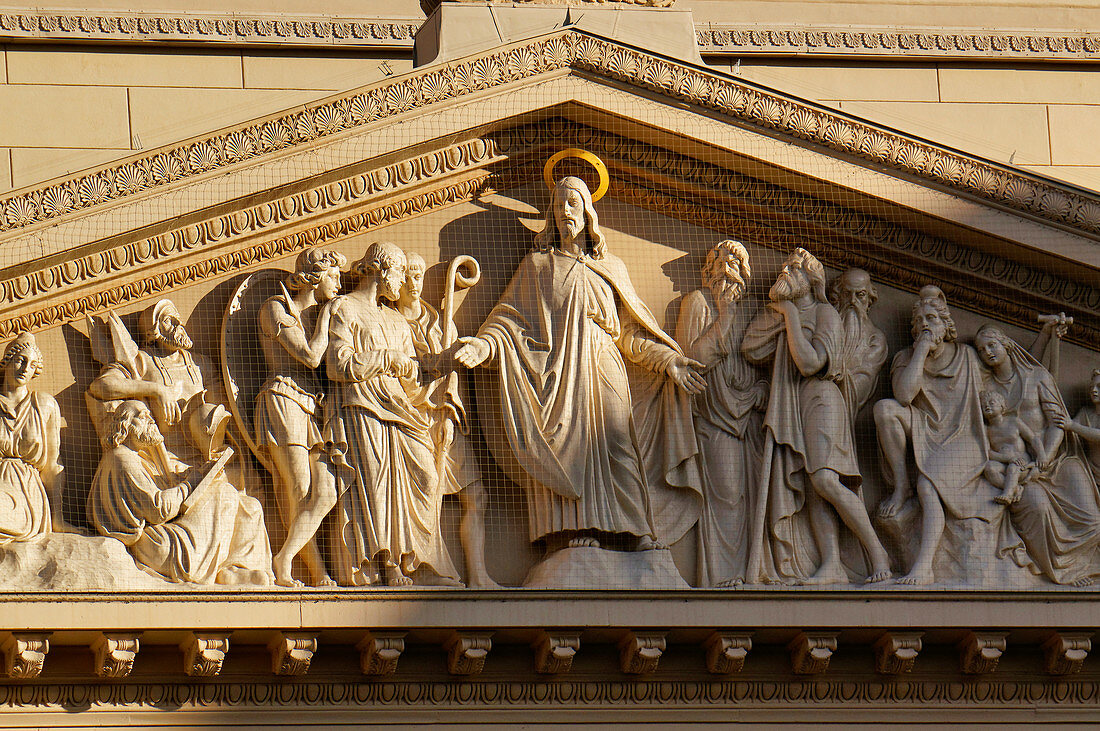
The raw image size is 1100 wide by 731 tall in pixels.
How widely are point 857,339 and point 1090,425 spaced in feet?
4.67

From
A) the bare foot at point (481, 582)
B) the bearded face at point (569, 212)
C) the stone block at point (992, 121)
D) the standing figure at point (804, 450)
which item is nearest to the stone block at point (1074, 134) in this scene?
the stone block at point (992, 121)

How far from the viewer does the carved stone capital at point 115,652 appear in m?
11.8

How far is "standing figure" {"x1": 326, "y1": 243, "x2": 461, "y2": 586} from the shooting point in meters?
12.3

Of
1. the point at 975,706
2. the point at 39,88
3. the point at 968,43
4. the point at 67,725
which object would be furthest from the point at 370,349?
the point at 968,43

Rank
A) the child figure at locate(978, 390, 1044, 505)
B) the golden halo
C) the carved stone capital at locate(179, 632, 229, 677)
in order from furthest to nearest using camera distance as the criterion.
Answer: the golden halo → the child figure at locate(978, 390, 1044, 505) → the carved stone capital at locate(179, 632, 229, 677)

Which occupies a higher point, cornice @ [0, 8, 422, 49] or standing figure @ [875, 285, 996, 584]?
cornice @ [0, 8, 422, 49]

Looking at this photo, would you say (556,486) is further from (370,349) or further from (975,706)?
(975,706)

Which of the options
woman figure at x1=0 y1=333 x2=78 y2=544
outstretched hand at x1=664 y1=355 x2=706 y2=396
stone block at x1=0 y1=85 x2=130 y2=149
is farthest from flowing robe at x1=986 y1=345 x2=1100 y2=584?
stone block at x1=0 y1=85 x2=130 y2=149

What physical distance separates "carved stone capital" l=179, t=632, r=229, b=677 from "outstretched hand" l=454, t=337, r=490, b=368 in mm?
1923

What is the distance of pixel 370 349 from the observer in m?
12.5

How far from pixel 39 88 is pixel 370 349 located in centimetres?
478

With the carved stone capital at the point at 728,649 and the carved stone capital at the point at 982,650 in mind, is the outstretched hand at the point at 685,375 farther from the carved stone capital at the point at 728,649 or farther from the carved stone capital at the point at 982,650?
the carved stone capital at the point at 982,650

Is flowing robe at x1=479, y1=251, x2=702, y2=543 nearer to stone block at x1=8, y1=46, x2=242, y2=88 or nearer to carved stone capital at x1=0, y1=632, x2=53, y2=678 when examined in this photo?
carved stone capital at x1=0, y1=632, x2=53, y2=678

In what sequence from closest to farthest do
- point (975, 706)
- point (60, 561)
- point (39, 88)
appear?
point (60, 561) → point (975, 706) → point (39, 88)
